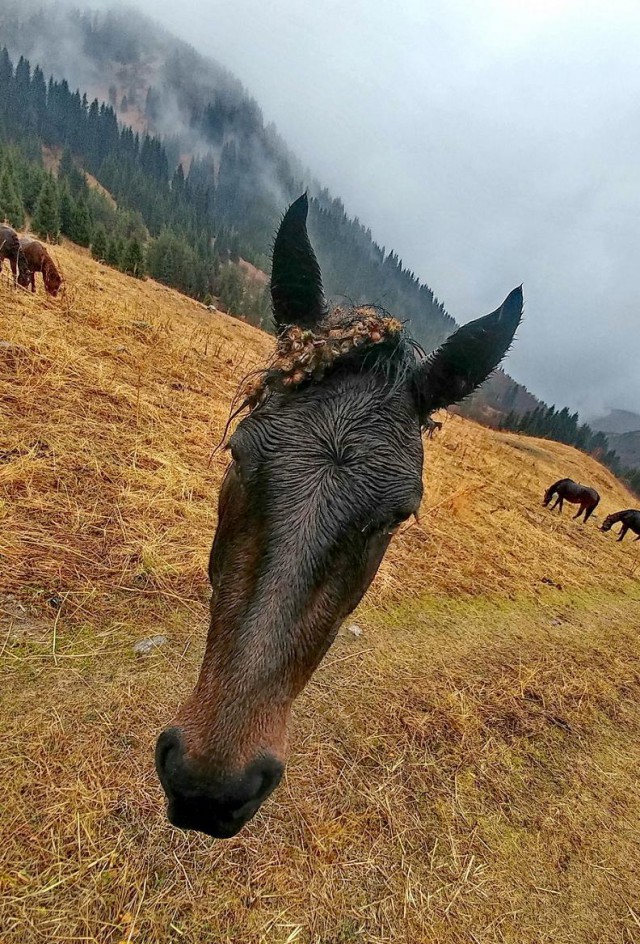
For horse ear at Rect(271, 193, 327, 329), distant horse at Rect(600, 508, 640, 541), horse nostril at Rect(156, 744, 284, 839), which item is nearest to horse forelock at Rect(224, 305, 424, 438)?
→ horse ear at Rect(271, 193, 327, 329)

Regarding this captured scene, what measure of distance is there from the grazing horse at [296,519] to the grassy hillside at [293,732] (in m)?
1.46

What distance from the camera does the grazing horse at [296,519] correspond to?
1.78 metres

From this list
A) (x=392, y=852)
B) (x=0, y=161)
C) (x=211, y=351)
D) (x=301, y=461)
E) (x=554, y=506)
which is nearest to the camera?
(x=301, y=461)

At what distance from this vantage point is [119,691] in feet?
11.5

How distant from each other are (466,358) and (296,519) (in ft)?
4.83

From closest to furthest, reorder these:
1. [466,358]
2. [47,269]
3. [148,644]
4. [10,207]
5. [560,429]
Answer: [466,358] → [148,644] → [47,269] → [10,207] → [560,429]

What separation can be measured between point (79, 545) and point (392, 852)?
3.96m

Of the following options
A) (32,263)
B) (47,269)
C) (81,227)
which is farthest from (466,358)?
(81,227)

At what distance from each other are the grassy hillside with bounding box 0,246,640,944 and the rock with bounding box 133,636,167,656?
0.06m

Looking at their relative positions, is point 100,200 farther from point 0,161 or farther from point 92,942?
point 92,942

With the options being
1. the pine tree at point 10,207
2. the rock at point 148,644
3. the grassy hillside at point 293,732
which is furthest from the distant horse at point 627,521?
the pine tree at point 10,207

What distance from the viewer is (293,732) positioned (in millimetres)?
3695

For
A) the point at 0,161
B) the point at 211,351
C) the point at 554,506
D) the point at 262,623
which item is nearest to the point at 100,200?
the point at 0,161

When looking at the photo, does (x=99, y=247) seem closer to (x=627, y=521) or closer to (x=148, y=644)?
(x=627, y=521)
